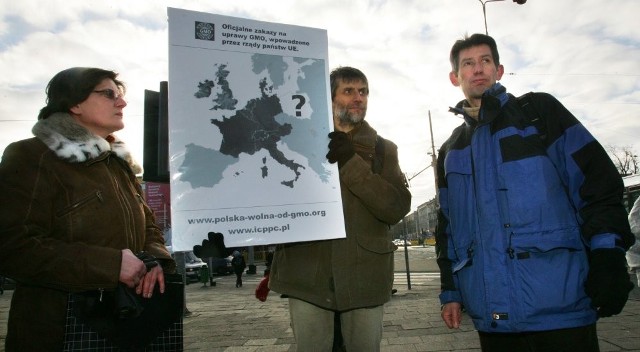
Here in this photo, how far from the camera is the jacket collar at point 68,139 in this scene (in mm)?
1772

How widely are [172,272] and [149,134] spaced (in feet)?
2.13

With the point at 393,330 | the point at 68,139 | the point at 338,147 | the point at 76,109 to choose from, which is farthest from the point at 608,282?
the point at 393,330

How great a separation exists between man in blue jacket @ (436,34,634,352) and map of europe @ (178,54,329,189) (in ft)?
2.40

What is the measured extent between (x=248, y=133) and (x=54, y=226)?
87 cm

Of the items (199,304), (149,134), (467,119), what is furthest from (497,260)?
(199,304)

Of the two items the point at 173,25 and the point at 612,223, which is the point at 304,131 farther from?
the point at 612,223

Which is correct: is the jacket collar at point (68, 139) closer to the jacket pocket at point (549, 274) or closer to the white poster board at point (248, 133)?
the white poster board at point (248, 133)

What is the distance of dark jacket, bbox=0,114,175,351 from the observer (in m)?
1.59

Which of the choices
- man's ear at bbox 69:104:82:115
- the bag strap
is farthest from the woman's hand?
→ the bag strap

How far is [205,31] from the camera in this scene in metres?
1.89

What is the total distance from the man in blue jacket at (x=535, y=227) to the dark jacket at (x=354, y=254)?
344 millimetres

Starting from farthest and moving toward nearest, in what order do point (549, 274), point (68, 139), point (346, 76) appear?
point (346, 76) < point (68, 139) < point (549, 274)

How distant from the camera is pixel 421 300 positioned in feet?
29.6

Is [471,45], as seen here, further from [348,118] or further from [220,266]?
[220,266]
